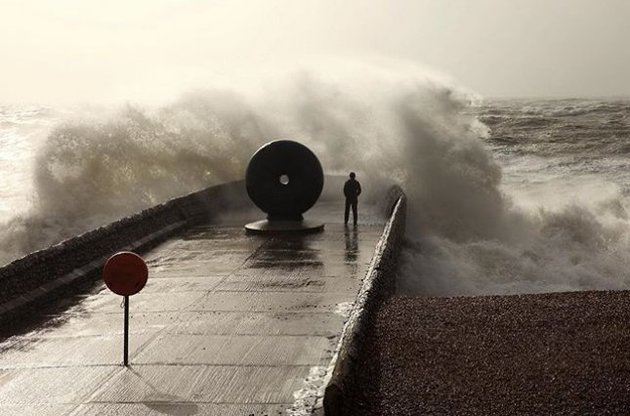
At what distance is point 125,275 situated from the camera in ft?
27.3

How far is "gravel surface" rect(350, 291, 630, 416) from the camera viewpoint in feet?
23.8

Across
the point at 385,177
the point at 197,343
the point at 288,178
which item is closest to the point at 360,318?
the point at 197,343

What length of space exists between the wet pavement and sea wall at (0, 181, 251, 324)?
0.42 m

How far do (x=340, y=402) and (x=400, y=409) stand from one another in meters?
0.81

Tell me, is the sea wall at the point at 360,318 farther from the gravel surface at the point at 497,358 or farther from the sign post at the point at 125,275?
the sign post at the point at 125,275

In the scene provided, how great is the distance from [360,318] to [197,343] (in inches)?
64.4

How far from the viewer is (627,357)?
8.54 meters

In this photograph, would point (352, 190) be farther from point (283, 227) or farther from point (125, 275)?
point (125, 275)

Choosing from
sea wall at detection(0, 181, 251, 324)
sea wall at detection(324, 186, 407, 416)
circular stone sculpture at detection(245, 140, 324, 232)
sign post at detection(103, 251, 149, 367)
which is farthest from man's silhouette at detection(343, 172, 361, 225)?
sign post at detection(103, 251, 149, 367)

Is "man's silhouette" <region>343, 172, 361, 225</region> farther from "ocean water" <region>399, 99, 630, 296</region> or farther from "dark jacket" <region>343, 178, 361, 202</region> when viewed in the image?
"ocean water" <region>399, 99, 630, 296</region>

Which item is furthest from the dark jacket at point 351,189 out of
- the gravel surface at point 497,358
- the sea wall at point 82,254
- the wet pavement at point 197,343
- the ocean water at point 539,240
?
the gravel surface at point 497,358

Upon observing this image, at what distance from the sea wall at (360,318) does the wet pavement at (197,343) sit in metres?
0.32

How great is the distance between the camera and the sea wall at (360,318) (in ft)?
21.4

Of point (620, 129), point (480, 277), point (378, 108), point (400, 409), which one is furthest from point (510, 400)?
point (620, 129)
